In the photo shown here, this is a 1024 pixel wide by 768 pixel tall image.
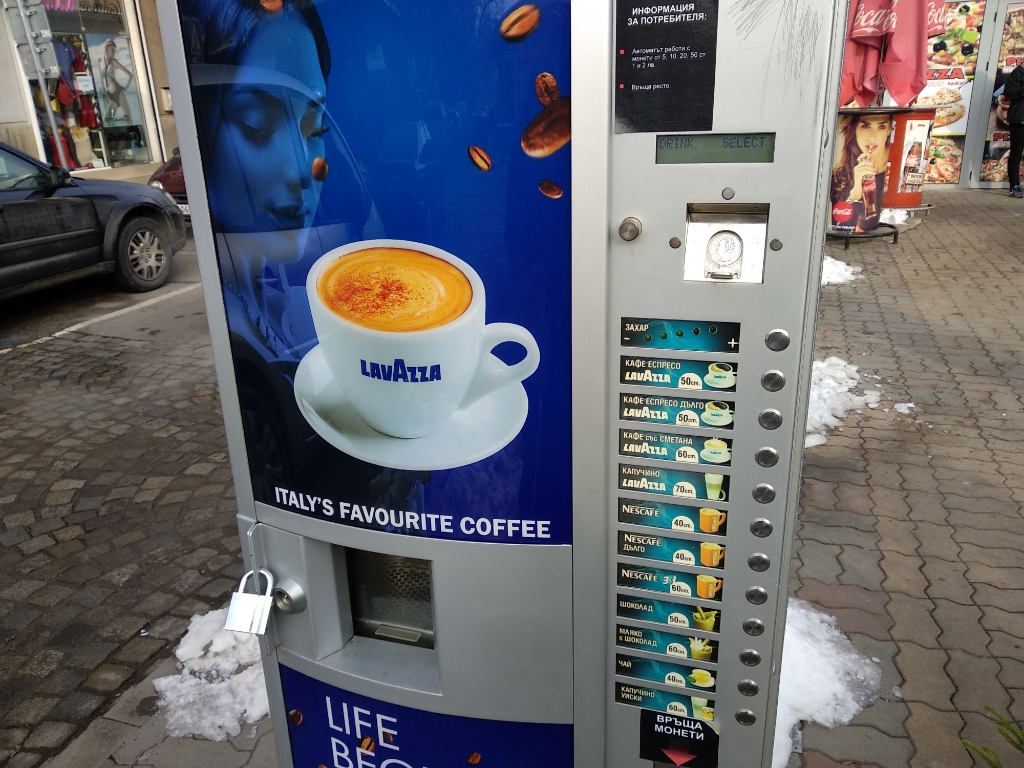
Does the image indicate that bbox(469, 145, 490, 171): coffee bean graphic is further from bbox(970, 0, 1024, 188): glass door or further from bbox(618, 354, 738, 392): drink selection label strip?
bbox(970, 0, 1024, 188): glass door

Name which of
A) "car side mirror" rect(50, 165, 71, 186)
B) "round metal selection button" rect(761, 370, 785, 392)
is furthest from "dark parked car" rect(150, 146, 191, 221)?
"round metal selection button" rect(761, 370, 785, 392)

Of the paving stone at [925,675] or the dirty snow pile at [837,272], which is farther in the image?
the dirty snow pile at [837,272]

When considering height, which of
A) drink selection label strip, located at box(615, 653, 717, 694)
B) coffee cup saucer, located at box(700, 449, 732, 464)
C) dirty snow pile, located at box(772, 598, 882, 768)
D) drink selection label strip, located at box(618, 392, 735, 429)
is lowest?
dirty snow pile, located at box(772, 598, 882, 768)

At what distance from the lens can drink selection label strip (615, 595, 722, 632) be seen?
5.68 feet

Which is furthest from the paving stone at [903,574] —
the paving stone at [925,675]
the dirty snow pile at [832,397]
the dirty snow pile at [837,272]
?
the dirty snow pile at [837,272]

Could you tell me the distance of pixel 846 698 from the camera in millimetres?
2932

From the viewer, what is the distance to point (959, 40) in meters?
12.9

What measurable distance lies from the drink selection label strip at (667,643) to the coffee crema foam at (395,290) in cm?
81

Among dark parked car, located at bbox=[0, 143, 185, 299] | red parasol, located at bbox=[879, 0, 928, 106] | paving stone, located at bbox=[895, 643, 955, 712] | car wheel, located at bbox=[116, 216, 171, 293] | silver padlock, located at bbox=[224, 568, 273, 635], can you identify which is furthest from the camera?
red parasol, located at bbox=[879, 0, 928, 106]

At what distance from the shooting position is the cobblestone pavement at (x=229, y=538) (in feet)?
9.57

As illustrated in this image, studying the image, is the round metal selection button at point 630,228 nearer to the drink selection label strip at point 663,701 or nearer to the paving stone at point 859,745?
the drink selection label strip at point 663,701

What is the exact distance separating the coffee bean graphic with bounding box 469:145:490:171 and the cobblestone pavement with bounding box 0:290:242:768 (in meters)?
2.71

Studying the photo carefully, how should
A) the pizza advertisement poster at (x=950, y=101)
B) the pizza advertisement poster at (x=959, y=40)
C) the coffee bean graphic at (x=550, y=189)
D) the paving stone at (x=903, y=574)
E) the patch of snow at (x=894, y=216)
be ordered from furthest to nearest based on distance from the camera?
the pizza advertisement poster at (x=950, y=101) → the pizza advertisement poster at (x=959, y=40) → the patch of snow at (x=894, y=216) → the paving stone at (x=903, y=574) → the coffee bean graphic at (x=550, y=189)

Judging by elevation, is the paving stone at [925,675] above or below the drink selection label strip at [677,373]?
below
